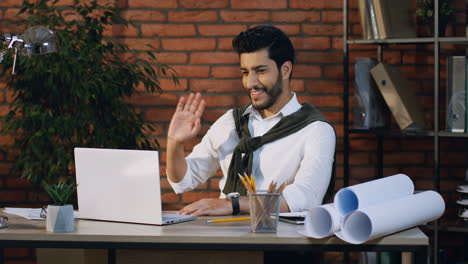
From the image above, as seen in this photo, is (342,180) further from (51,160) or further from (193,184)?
(51,160)

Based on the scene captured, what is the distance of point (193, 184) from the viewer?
2.87 m

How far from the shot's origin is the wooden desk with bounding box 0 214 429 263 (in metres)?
1.90

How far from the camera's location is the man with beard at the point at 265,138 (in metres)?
2.70

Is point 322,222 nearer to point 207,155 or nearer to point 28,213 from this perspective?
point 28,213

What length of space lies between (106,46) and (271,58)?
96 centimetres

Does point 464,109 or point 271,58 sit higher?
point 271,58

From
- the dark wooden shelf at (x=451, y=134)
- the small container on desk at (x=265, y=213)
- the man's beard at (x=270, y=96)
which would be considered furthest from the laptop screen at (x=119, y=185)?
the dark wooden shelf at (x=451, y=134)

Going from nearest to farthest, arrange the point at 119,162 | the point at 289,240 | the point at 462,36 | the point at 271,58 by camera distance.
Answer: the point at 289,240 → the point at 119,162 → the point at 271,58 → the point at 462,36

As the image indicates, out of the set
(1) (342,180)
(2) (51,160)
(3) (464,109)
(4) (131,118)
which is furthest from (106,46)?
(3) (464,109)

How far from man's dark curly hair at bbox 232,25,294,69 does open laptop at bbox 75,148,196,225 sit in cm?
85

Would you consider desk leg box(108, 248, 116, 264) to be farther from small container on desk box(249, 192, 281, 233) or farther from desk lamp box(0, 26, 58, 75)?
desk lamp box(0, 26, 58, 75)

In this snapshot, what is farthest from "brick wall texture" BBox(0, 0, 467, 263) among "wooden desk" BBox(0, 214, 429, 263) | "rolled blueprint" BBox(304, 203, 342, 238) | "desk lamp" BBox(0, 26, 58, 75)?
"rolled blueprint" BBox(304, 203, 342, 238)

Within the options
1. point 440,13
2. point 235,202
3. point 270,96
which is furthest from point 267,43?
point 440,13

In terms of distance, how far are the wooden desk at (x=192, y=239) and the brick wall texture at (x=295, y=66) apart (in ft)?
5.44
